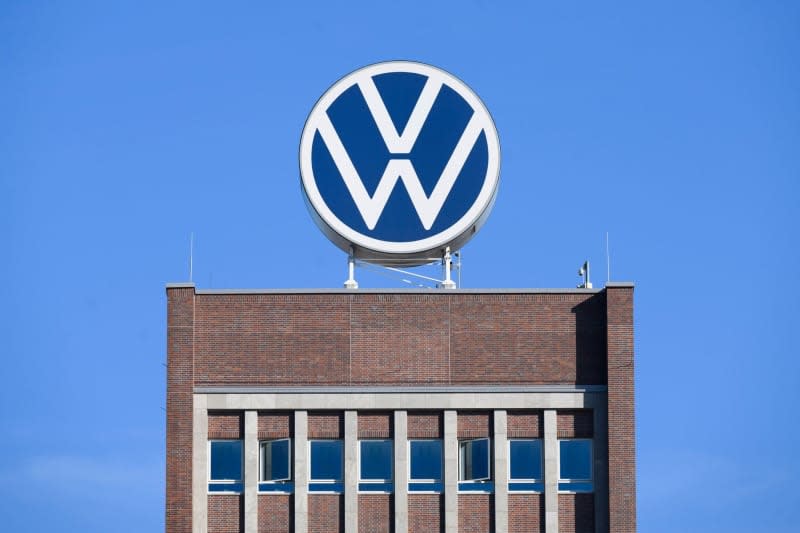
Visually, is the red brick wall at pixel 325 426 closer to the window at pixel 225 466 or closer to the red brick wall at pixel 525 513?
the window at pixel 225 466

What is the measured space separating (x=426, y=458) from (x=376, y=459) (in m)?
1.67

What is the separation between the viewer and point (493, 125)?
289 ft

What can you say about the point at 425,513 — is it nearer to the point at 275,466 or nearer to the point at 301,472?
the point at 301,472

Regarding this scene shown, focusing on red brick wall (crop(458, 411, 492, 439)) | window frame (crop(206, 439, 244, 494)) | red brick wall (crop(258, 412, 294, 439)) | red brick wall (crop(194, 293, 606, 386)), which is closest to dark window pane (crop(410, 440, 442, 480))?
red brick wall (crop(458, 411, 492, 439))

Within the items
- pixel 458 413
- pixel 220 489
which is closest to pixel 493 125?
pixel 458 413

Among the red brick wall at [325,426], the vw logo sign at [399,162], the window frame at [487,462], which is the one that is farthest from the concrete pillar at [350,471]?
the vw logo sign at [399,162]

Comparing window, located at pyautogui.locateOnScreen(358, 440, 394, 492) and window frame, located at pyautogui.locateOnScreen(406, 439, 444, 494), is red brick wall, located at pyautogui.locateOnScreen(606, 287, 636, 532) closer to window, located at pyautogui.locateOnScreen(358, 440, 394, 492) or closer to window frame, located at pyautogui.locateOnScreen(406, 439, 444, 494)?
window frame, located at pyautogui.locateOnScreen(406, 439, 444, 494)

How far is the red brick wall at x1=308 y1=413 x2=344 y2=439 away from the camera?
85.6m

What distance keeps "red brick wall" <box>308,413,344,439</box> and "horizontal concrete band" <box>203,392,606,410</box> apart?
0.40m

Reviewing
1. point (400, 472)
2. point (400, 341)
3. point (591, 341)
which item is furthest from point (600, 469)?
point (400, 341)

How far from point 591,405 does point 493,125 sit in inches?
408

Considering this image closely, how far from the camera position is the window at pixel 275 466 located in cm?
8531

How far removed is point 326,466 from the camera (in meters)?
85.6

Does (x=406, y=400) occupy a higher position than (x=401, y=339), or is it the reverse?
(x=401, y=339)
